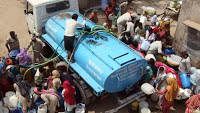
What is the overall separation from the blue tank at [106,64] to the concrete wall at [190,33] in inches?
105

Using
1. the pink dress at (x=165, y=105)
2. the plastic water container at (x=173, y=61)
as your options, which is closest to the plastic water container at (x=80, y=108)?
the pink dress at (x=165, y=105)

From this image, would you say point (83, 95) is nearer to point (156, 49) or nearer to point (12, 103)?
point (12, 103)

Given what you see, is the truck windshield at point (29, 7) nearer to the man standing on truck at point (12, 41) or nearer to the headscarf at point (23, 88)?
the man standing on truck at point (12, 41)

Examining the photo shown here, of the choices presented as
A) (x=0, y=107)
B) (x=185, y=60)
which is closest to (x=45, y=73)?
(x=0, y=107)

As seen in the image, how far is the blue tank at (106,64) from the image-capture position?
5930mm

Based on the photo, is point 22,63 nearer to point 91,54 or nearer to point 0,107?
point 0,107

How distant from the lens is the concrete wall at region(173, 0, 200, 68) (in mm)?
7906

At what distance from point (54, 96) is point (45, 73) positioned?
133 centimetres

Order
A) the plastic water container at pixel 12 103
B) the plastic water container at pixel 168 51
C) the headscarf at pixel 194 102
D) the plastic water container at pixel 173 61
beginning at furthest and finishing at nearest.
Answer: the plastic water container at pixel 168 51
the plastic water container at pixel 173 61
the plastic water container at pixel 12 103
the headscarf at pixel 194 102

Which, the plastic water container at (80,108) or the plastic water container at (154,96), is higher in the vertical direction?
the plastic water container at (154,96)

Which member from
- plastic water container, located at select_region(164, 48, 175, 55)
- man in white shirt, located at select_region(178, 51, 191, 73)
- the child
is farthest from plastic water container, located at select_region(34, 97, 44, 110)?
plastic water container, located at select_region(164, 48, 175, 55)

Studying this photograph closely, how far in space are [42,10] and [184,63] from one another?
491cm

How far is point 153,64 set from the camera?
7230 mm

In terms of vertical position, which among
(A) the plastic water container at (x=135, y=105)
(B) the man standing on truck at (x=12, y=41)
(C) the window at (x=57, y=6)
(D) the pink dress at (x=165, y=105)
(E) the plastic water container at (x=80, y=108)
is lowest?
(E) the plastic water container at (x=80, y=108)
